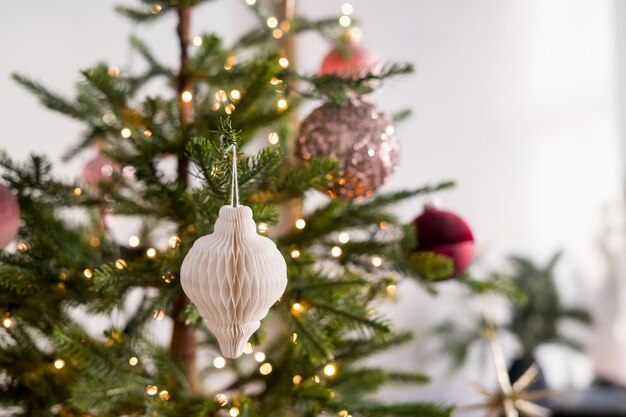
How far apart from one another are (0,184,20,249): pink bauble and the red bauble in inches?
17.0

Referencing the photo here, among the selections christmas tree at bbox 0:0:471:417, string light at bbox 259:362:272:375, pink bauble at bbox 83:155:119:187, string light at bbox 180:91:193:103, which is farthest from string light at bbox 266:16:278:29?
string light at bbox 259:362:272:375

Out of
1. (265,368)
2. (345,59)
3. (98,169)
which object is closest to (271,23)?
(345,59)

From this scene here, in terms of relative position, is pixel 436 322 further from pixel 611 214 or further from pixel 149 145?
pixel 149 145

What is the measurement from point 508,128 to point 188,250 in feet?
3.73

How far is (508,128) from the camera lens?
152 centimetres

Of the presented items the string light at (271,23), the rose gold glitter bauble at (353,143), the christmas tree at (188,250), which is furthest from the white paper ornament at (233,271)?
the string light at (271,23)

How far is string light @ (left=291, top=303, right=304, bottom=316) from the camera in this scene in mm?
607

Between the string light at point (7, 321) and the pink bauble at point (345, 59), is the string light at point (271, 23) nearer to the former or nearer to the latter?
the pink bauble at point (345, 59)

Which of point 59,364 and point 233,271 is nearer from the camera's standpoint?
point 233,271

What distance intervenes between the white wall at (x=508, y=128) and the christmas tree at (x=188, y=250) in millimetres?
780

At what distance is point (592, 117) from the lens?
154cm

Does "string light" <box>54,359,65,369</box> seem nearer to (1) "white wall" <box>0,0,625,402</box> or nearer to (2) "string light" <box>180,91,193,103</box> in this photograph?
(2) "string light" <box>180,91,193,103</box>

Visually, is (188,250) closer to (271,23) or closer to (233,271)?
(233,271)

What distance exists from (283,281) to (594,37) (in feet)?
4.37
